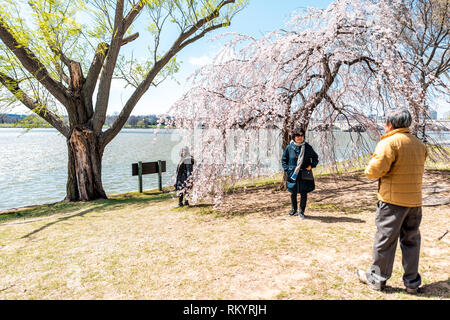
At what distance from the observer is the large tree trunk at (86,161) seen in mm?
8562

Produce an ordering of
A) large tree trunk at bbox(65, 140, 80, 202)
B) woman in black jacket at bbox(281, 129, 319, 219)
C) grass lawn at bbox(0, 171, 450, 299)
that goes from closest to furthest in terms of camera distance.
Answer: grass lawn at bbox(0, 171, 450, 299) → woman in black jacket at bbox(281, 129, 319, 219) → large tree trunk at bbox(65, 140, 80, 202)

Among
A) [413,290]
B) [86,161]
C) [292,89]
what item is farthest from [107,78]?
[413,290]

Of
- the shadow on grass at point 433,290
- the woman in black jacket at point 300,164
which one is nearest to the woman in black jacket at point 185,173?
the woman in black jacket at point 300,164

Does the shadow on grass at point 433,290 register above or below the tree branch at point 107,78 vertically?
below

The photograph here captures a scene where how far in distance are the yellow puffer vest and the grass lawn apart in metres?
0.96

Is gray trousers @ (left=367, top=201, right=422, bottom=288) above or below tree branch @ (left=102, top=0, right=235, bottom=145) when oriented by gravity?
below

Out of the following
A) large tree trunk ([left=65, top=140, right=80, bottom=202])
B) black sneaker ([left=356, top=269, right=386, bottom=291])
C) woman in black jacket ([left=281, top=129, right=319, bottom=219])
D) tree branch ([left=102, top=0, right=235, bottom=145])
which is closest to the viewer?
black sneaker ([left=356, top=269, right=386, bottom=291])

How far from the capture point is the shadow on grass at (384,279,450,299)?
2494mm

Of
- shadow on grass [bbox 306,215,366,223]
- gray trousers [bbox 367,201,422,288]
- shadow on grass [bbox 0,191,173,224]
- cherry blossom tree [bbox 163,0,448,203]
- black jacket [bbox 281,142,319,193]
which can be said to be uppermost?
cherry blossom tree [bbox 163,0,448,203]

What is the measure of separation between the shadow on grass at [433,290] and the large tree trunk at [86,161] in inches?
348

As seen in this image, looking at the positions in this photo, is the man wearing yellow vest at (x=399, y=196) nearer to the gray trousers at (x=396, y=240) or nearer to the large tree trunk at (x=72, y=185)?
the gray trousers at (x=396, y=240)

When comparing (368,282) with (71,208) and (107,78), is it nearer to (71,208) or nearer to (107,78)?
(71,208)

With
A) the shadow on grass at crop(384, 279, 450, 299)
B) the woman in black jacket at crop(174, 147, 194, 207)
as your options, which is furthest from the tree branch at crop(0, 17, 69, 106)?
the shadow on grass at crop(384, 279, 450, 299)

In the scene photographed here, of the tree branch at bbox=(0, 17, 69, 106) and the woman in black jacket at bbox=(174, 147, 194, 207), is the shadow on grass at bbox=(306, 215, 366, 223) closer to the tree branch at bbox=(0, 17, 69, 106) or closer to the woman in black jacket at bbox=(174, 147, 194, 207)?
the woman in black jacket at bbox=(174, 147, 194, 207)
